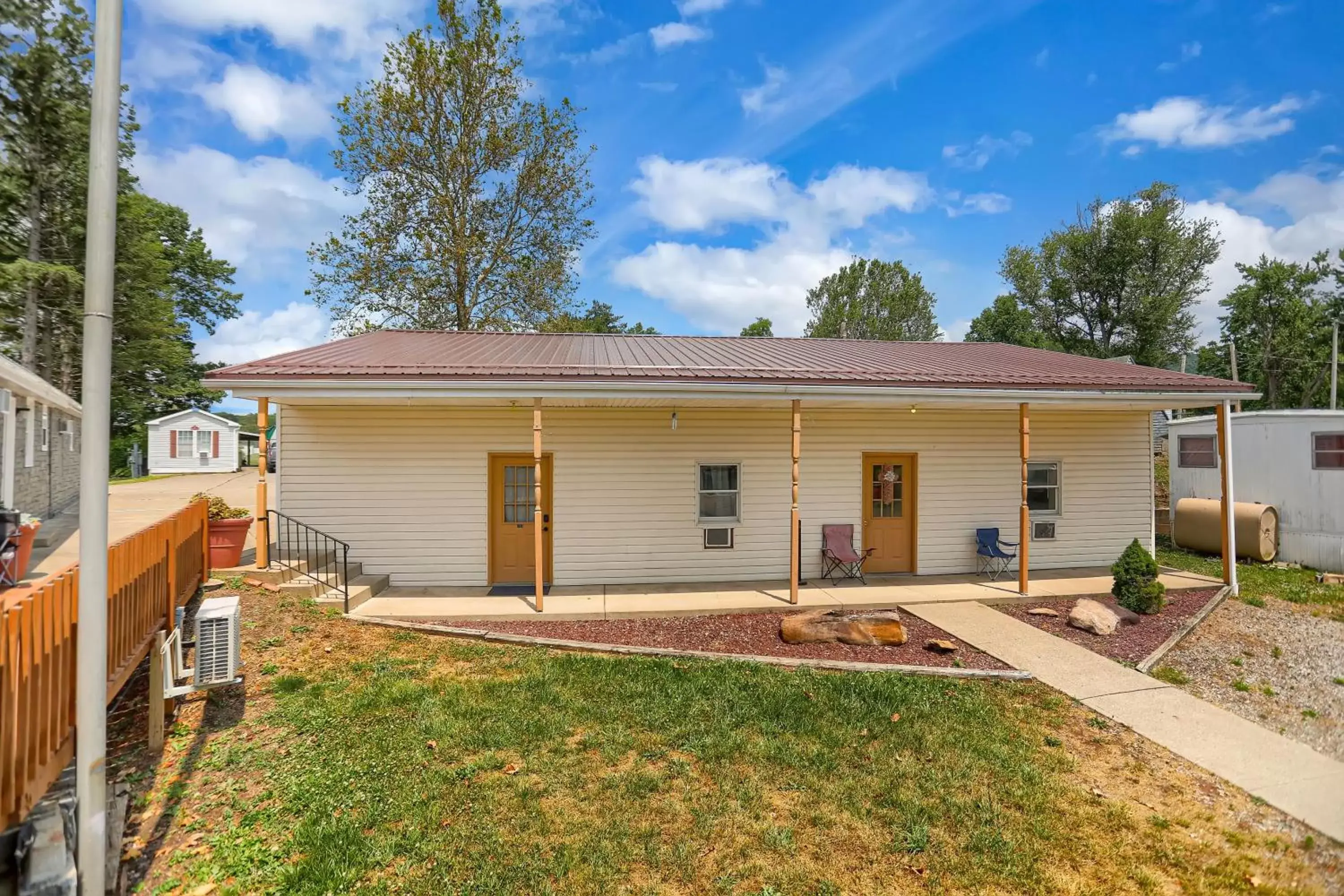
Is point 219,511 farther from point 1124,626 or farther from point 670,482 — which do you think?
point 1124,626

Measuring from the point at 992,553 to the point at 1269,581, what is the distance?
4709 mm

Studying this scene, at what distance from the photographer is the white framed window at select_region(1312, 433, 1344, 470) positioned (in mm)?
10070

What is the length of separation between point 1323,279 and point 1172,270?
16.5 m

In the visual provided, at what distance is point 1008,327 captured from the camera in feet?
134

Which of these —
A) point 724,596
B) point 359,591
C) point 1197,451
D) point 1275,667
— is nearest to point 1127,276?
point 1197,451

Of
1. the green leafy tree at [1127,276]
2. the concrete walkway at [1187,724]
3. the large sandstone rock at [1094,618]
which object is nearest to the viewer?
the concrete walkway at [1187,724]

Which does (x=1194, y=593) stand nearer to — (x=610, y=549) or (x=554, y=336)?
(x=610, y=549)

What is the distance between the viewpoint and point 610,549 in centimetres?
887

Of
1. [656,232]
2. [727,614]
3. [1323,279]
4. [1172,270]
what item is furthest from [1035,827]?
[1323,279]

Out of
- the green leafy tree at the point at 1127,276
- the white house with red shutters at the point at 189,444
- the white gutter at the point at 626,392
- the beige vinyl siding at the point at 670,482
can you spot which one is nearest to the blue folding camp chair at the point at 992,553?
the beige vinyl siding at the point at 670,482

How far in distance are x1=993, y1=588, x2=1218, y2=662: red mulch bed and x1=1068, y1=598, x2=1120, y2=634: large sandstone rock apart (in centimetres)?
5

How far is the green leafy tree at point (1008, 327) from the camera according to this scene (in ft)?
117

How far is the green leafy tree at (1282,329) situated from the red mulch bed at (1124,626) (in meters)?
41.3

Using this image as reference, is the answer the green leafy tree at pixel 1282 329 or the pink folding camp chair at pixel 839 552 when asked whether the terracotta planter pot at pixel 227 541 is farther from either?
the green leafy tree at pixel 1282 329
